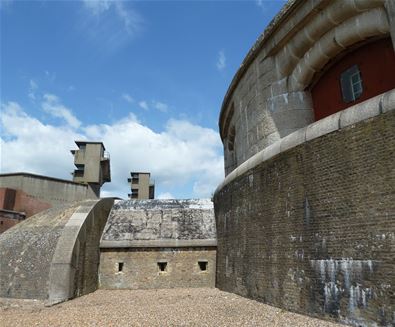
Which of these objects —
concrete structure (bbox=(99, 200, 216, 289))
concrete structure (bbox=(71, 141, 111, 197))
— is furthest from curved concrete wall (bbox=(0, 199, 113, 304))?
concrete structure (bbox=(71, 141, 111, 197))

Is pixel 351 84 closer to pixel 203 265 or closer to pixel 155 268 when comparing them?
pixel 203 265

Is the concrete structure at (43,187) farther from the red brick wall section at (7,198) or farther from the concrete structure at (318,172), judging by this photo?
the concrete structure at (318,172)

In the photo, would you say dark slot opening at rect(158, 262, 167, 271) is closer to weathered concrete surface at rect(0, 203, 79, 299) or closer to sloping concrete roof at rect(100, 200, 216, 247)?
sloping concrete roof at rect(100, 200, 216, 247)

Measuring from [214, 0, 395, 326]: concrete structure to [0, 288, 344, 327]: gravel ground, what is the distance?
2.10 feet

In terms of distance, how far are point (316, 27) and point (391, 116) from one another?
4.55 metres

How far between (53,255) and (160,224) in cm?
527

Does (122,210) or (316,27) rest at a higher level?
(316,27)

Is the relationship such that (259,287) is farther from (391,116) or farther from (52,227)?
(52,227)

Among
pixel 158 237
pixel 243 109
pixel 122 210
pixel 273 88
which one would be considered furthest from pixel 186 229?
pixel 273 88

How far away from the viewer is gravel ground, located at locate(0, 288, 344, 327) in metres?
7.04

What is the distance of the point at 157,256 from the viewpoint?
45.3 ft

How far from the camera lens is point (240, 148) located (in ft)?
43.9

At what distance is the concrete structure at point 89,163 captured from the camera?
112ft

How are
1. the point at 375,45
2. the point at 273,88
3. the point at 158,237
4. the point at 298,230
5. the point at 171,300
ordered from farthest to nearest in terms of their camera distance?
the point at 158,237, the point at 273,88, the point at 171,300, the point at 375,45, the point at 298,230
